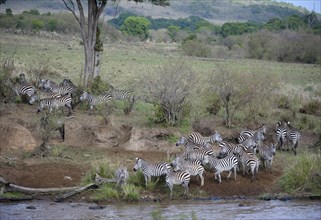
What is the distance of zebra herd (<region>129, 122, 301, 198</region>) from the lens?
65.1 feet

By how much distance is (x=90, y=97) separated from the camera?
1048 inches

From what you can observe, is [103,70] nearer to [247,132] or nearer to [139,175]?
[247,132]

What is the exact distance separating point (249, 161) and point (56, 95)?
878 cm

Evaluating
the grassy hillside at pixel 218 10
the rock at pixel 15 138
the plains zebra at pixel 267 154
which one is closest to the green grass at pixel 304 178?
the plains zebra at pixel 267 154

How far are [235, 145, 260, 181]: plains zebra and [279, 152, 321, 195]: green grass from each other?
0.97 meters

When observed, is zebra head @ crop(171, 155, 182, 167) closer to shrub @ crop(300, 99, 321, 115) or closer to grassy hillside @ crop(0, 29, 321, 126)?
grassy hillside @ crop(0, 29, 321, 126)

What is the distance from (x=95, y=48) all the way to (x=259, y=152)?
989 cm

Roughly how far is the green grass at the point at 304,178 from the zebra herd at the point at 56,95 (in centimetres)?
834

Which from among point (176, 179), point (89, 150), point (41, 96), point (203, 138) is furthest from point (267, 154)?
point (41, 96)

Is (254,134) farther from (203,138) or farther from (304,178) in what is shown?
(304,178)

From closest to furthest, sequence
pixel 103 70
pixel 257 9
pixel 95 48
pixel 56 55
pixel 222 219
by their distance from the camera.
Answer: pixel 222 219 < pixel 95 48 < pixel 103 70 < pixel 56 55 < pixel 257 9

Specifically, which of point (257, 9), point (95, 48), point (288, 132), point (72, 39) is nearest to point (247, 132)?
point (288, 132)

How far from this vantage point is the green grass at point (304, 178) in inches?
815

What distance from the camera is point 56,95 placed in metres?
26.4
